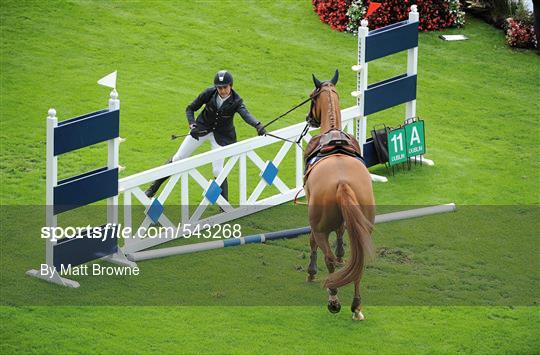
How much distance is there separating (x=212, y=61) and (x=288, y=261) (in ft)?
23.4

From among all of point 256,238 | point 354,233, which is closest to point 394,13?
point 256,238

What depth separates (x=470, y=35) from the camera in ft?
76.7

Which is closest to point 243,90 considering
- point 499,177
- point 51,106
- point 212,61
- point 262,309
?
point 212,61

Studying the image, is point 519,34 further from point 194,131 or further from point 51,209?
point 51,209

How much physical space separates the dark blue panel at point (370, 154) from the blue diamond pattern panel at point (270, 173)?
6.07 feet

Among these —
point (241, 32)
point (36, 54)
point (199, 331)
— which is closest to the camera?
point (199, 331)

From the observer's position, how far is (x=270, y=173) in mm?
16750

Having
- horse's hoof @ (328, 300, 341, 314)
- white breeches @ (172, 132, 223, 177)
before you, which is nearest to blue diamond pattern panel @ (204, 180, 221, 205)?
white breeches @ (172, 132, 223, 177)

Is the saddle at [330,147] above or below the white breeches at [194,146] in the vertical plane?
above

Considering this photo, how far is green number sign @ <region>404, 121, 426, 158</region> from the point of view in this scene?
18312mm

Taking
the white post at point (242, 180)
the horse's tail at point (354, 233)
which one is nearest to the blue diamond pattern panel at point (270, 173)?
Result: the white post at point (242, 180)

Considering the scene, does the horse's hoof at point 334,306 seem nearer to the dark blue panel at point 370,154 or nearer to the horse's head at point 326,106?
the horse's head at point 326,106

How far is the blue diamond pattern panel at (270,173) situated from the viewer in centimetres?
1670

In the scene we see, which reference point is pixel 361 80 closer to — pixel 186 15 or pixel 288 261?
pixel 288 261
